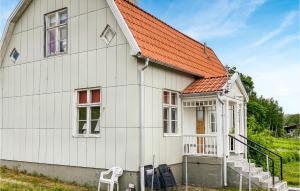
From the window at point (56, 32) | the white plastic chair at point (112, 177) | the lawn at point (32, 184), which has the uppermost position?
the window at point (56, 32)

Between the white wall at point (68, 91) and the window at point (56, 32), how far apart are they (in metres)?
0.26

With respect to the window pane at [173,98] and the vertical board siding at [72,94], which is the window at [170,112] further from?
the vertical board siding at [72,94]

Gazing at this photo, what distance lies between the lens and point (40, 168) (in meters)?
14.0

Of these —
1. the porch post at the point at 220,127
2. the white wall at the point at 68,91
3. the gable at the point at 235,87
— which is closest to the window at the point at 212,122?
the gable at the point at 235,87

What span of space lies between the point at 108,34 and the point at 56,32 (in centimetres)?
275

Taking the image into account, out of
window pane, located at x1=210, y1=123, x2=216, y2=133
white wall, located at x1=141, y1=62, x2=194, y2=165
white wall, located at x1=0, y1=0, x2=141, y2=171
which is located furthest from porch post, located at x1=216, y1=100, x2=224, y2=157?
white wall, located at x1=0, y1=0, x2=141, y2=171

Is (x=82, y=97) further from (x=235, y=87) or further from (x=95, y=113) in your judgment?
(x=235, y=87)

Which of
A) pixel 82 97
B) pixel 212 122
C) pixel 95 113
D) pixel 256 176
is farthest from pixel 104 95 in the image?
pixel 256 176

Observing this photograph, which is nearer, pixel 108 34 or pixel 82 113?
pixel 108 34

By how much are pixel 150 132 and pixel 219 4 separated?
7.65 meters

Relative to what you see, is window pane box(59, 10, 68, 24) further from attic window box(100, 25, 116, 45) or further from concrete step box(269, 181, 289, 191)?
concrete step box(269, 181, 289, 191)

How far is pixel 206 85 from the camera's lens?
13.6m

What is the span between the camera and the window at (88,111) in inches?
490

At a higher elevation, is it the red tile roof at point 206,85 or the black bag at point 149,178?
Answer: the red tile roof at point 206,85
